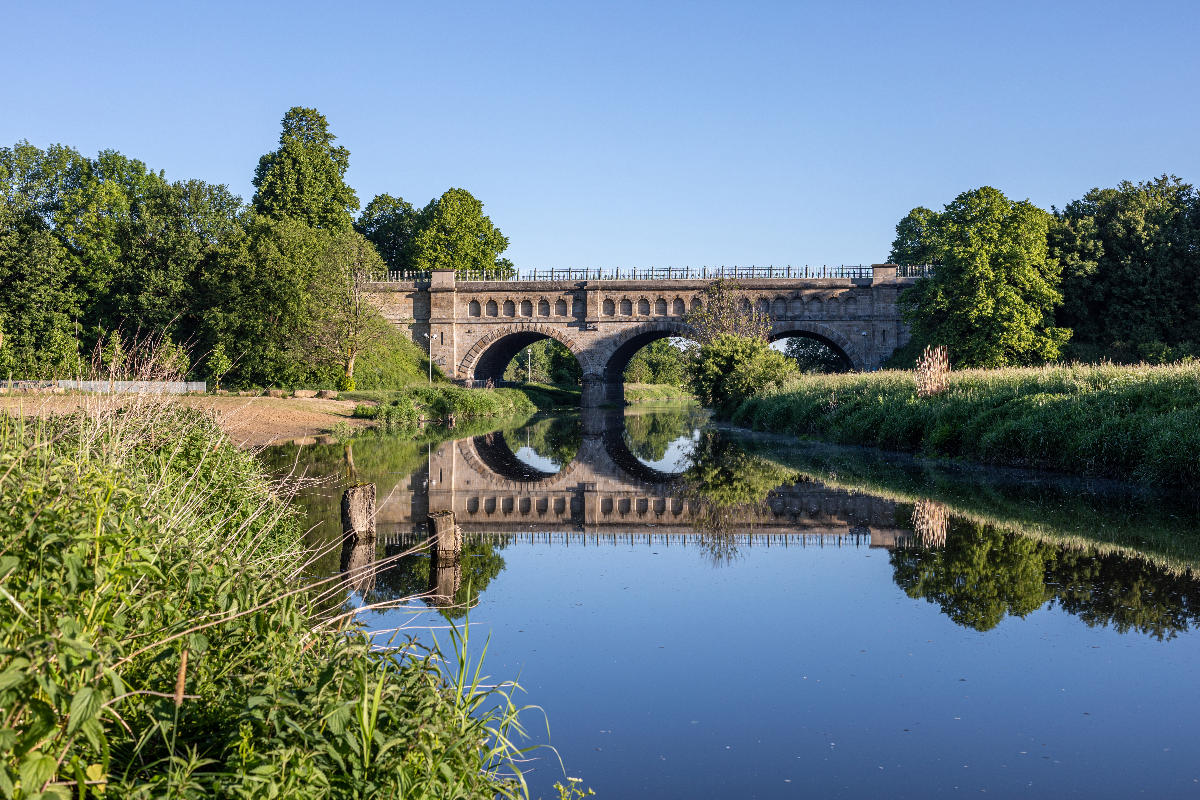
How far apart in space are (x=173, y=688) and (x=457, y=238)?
72.3 metres

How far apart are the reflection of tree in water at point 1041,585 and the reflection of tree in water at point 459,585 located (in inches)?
153

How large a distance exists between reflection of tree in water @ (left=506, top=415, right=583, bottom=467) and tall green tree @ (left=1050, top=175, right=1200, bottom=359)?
27.1m

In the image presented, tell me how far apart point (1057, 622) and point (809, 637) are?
1926mm

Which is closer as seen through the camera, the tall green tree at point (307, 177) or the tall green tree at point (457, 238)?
the tall green tree at point (307, 177)

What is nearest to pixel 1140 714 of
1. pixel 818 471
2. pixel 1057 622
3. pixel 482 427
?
pixel 1057 622

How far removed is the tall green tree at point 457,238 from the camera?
73375 mm

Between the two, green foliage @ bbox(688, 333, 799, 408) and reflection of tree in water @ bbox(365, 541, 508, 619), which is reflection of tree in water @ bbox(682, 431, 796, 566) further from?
green foliage @ bbox(688, 333, 799, 408)

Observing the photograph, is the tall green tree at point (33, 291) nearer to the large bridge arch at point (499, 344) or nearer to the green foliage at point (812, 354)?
the large bridge arch at point (499, 344)

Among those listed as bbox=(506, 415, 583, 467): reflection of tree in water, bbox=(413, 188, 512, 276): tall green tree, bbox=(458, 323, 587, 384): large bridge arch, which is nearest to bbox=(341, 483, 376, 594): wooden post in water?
bbox=(506, 415, 583, 467): reflection of tree in water

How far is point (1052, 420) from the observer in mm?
17375

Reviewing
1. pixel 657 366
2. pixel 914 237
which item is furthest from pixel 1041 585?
pixel 657 366

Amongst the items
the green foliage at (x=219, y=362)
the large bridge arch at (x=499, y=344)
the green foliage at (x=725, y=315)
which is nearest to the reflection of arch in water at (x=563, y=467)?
the green foliage at (x=219, y=362)

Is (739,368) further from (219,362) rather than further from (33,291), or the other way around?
(33,291)

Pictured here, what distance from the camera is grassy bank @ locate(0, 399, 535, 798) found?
2934 millimetres
